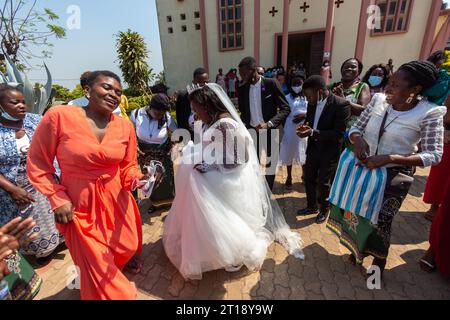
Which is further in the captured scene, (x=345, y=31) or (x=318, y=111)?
(x=345, y=31)

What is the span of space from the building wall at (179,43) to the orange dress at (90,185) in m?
14.0

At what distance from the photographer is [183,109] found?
4000mm

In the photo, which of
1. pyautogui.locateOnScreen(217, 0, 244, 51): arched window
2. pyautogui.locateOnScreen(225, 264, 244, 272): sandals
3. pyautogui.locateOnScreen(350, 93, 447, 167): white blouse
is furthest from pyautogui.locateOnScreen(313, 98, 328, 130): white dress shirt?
pyautogui.locateOnScreen(217, 0, 244, 51): arched window

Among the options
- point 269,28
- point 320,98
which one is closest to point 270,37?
point 269,28

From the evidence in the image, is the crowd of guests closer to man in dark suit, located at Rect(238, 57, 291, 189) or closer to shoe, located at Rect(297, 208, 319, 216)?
man in dark suit, located at Rect(238, 57, 291, 189)

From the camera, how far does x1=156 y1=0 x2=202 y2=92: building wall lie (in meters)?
14.0

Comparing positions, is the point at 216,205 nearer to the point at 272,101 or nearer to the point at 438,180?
the point at 272,101

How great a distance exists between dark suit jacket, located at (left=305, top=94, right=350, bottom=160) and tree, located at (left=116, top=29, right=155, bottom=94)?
53.2 feet

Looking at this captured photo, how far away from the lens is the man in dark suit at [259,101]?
3561 millimetres

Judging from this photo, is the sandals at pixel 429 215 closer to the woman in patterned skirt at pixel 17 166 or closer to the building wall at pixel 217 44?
the woman in patterned skirt at pixel 17 166

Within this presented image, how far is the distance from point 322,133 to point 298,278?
1.74 m

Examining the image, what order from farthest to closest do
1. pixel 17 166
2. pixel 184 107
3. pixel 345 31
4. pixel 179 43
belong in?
pixel 179 43, pixel 345 31, pixel 184 107, pixel 17 166

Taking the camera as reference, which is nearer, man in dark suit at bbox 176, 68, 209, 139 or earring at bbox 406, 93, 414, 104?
earring at bbox 406, 93, 414, 104
